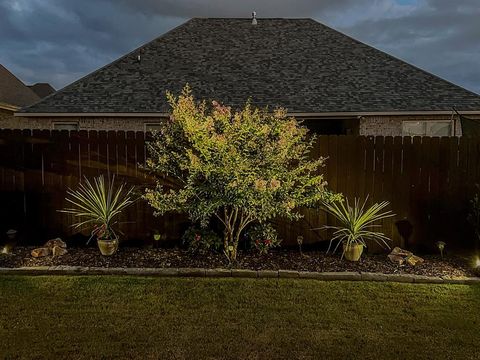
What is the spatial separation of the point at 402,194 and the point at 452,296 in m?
2.00

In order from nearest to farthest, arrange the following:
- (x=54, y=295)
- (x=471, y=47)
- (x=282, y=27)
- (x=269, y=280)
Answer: (x=54, y=295)
(x=269, y=280)
(x=282, y=27)
(x=471, y=47)

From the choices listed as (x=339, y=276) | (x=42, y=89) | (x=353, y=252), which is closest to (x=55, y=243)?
(x=339, y=276)

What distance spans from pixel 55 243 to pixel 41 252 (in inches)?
11.8

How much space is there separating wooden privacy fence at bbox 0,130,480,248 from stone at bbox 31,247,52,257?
588 millimetres

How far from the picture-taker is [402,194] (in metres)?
6.46

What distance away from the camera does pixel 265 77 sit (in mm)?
14172

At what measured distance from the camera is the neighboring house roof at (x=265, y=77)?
12.8 meters

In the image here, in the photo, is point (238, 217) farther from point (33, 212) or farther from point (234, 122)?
point (33, 212)

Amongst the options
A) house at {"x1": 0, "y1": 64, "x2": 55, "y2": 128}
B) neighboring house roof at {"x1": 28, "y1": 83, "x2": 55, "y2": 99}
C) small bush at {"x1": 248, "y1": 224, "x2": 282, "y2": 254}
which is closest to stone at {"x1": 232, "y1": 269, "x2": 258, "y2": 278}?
small bush at {"x1": 248, "y1": 224, "x2": 282, "y2": 254}

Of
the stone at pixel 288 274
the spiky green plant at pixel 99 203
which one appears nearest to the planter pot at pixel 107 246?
the spiky green plant at pixel 99 203

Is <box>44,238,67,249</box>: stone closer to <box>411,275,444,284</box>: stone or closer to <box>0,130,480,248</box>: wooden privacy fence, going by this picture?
<box>0,130,480,248</box>: wooden privacy fence

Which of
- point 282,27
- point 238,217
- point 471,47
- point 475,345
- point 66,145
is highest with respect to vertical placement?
point 471,47

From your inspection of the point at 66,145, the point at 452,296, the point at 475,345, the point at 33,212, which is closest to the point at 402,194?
the point at 452,296

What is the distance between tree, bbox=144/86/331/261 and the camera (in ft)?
17.1
